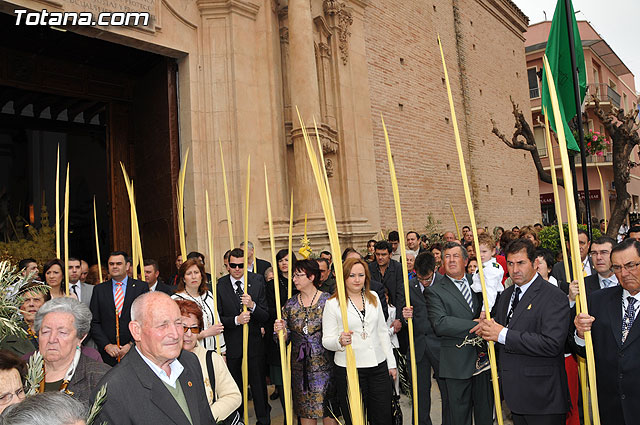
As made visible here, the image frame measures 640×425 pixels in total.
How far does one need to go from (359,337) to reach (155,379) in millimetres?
1946

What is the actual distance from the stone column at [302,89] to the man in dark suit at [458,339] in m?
5.35

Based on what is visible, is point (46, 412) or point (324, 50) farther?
point (324, 50)

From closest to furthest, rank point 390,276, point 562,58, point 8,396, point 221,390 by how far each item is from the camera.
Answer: point 8,396, point 221,390, point 390,276, point 562,58

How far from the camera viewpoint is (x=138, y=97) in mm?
10609

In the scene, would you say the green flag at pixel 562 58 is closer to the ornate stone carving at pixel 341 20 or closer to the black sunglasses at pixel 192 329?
the ornate stone carving at pixel 341 20

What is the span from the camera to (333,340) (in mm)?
3730

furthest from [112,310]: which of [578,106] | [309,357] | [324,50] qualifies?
[324,50]

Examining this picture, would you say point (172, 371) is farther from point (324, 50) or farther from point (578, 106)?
point (324, 50)

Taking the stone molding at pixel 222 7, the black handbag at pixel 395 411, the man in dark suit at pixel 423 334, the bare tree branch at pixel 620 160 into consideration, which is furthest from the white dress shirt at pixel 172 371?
the bare tree branch at pixel 620 160

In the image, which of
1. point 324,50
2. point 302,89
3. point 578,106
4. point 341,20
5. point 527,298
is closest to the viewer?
point 527,298

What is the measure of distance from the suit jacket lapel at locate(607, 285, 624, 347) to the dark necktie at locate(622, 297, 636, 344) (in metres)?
0.02

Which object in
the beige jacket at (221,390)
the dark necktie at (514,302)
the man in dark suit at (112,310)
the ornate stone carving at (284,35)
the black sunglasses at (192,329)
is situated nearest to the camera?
the beige jacket at (221,390)

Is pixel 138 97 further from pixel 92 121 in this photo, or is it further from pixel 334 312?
pixel 334 312

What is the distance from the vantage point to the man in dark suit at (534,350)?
314cm
